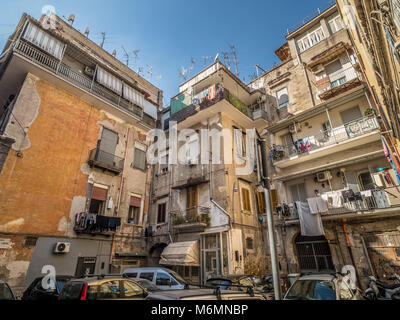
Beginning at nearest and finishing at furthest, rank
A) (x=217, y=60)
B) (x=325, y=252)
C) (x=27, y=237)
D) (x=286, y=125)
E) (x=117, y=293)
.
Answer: (x=117, y=293) → (x=27, y=237) → (x=325, y=252) → (x=286, y=125) → (x=217, y=60)

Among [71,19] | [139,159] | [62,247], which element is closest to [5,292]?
[62,247]

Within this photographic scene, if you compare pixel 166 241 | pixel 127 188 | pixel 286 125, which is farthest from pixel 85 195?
pixel 286 125

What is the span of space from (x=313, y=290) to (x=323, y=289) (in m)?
0.29

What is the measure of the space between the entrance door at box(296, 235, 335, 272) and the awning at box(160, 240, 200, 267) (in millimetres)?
6160

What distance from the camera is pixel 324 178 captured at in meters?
Result: 13.6

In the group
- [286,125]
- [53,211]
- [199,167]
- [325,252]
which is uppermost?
[286,125]

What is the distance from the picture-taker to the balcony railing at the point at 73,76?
43.2ft

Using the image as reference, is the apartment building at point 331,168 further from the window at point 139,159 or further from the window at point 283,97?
the window at point 139,159

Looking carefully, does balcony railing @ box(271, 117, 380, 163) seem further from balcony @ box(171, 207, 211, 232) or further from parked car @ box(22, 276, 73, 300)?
parked car @ box(22, 276, 73, 300)

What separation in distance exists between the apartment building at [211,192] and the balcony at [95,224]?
3633 millimetres

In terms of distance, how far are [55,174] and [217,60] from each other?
1477 cm

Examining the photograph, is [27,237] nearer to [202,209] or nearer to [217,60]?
[202,209]

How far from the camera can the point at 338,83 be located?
14.9 meters

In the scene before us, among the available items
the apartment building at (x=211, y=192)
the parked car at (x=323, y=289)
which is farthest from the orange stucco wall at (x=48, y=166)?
the parked car at (x=323, y=289)
